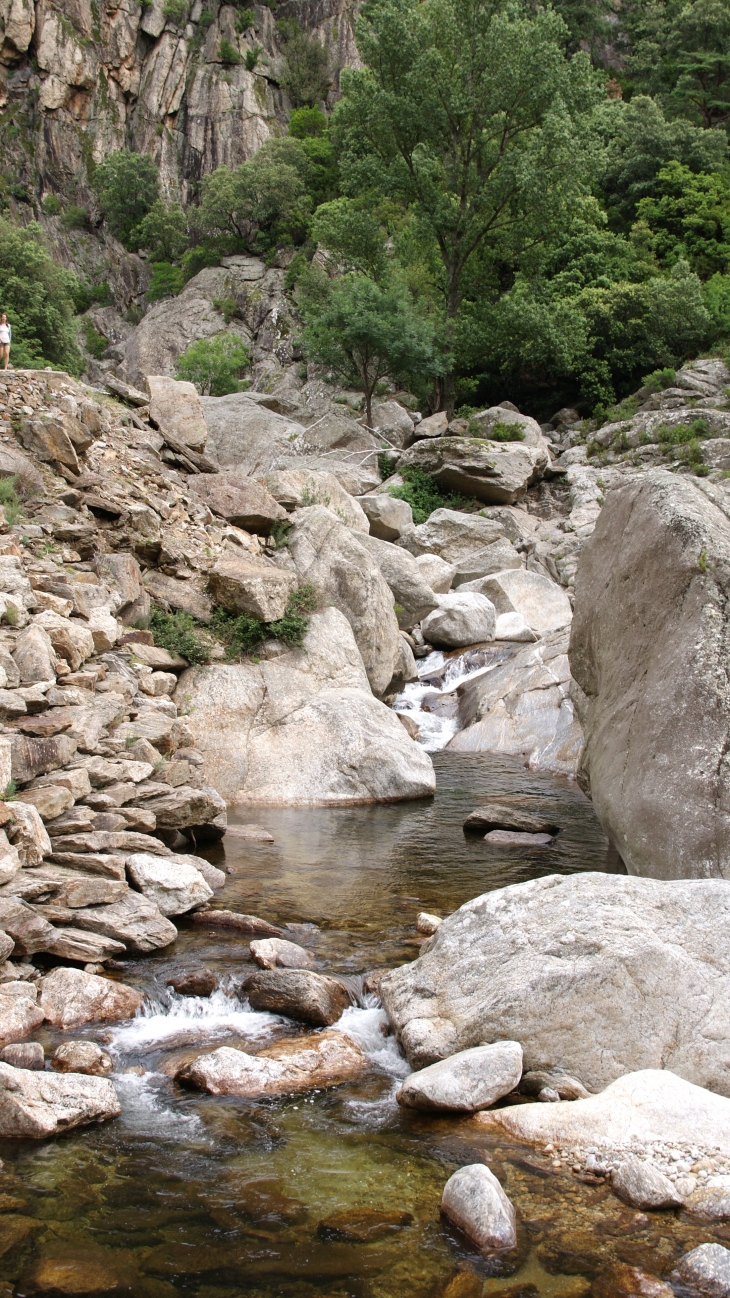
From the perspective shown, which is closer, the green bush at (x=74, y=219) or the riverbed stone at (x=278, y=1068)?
the riverbed stone at (x=278, y=1068)

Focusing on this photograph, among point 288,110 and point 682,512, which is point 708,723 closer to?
point 682,512

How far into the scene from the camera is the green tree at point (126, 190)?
60312 millimetres

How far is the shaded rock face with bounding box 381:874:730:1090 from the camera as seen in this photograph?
5.41 m

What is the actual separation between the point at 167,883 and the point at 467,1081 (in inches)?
148

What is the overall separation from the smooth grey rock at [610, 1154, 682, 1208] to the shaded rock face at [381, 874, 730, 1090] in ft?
3.09

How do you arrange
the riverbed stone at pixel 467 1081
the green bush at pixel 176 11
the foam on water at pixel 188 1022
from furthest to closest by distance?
the green bush at pixel 176 11 < the foam on water at pixel 188 1022 < the riverbed stone at pixel 467 1081

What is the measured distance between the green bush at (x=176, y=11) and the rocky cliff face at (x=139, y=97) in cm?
12

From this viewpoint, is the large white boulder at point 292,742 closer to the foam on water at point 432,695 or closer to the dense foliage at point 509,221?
the foam on water at point 432,695

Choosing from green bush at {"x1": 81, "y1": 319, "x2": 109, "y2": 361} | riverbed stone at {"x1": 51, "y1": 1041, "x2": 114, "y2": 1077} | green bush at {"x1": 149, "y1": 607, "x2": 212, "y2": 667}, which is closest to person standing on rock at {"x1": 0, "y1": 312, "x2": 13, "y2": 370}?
green bush at {"x1": 149, "y1": 607, "x2": 212, "y2": 667}

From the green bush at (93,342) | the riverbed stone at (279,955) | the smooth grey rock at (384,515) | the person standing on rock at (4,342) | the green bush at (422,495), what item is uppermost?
the green bush at (93,342)

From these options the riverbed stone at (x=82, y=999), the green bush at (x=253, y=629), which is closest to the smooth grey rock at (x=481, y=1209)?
the riverbed stone at (x=82, y=999)

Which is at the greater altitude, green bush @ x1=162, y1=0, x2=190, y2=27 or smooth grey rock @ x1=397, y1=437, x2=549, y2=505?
green bush @ x1=162, y1=0, x2=190, y2=27

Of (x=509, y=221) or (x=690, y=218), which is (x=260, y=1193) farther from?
(x=690, y=218)

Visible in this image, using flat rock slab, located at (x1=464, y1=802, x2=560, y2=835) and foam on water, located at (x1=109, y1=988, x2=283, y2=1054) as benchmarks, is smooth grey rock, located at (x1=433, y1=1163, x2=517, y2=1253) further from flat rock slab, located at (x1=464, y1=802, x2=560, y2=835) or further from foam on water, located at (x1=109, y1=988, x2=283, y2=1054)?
flat rock slab, located at (x1=464, y1=802, x2=560, y2=835)
